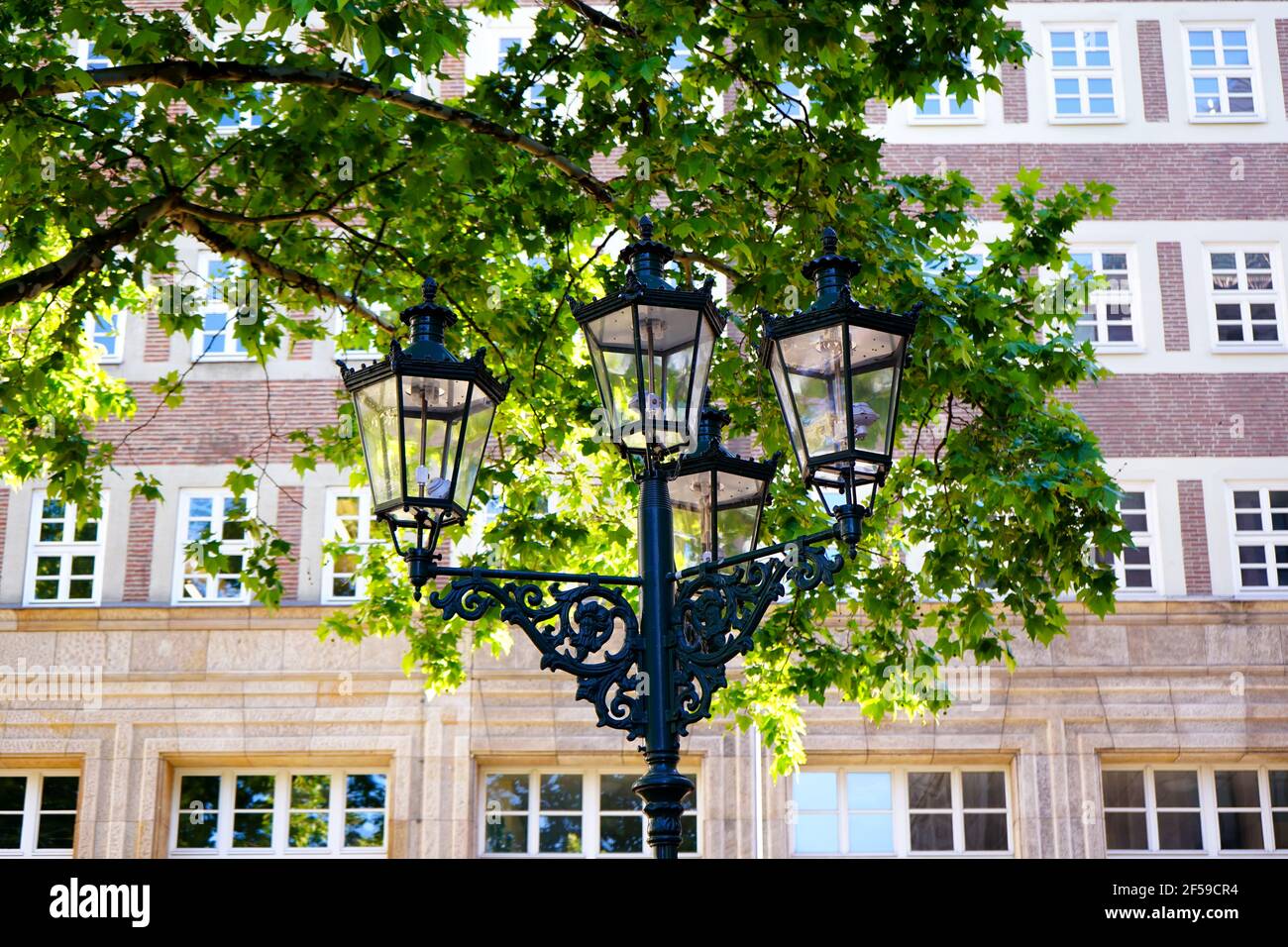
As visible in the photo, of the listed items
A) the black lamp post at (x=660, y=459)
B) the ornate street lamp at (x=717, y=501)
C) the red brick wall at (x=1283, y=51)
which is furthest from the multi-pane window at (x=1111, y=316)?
the black lamp post at (x=660, y=459)

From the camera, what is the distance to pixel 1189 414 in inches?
851

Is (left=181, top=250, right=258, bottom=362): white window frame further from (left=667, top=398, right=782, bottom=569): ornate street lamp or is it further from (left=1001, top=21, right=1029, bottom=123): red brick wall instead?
(left=667, top=398, right=782, bottom=569): ornate street lamp

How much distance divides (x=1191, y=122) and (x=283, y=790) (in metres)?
15.1

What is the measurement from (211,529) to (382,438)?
14.7m

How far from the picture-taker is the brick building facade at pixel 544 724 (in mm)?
19688

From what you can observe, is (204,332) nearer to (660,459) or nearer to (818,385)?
(660,459)

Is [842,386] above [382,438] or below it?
above

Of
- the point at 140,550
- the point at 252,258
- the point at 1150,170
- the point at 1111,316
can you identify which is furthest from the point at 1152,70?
the point at 140,550

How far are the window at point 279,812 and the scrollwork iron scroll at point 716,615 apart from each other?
13.8 m

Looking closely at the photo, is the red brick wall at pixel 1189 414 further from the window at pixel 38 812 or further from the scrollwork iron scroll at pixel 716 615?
the scrollwork iron scroll at pixel 716 615

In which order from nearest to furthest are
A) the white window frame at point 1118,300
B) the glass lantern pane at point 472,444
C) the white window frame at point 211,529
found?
the glass lantern pane at point 472,444, the white window frame at point 211,529, the white window frame at point 1118,300

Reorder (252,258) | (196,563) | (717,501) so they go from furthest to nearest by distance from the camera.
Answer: (196,563) < (252,258) < (717,501)

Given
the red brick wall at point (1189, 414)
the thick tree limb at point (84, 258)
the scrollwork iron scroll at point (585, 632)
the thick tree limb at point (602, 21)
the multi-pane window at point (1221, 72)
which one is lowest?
the scrollwork iron scroll at point (585, 632)
